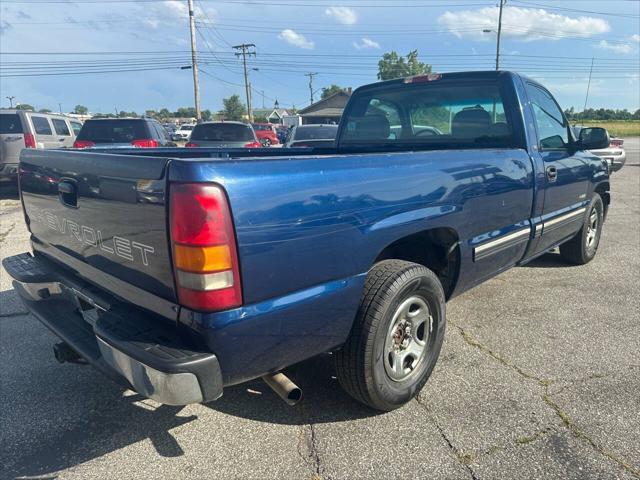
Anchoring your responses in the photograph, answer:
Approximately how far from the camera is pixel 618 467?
7.14 ft

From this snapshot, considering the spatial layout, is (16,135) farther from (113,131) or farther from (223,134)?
(223,134)

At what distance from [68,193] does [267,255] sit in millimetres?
A: 1266

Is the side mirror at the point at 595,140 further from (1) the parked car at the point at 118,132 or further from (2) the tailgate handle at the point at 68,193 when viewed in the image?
(1) the parked car at the point at 118,132

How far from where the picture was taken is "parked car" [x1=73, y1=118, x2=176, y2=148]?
34.2 ft

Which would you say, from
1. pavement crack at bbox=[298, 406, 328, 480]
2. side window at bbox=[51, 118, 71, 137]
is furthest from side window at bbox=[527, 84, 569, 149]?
side window at bbox=[51, 118, 71, 137]

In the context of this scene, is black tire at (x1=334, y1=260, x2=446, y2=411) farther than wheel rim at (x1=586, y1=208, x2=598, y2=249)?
No

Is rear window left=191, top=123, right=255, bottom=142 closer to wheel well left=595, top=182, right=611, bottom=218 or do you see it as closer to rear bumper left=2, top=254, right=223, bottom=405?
wheel well left=595, top=182, right=611, bottom=218

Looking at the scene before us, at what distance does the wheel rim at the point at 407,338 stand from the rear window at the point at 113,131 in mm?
9554

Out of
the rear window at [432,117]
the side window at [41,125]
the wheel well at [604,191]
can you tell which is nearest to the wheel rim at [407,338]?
the rear window at [432,117]

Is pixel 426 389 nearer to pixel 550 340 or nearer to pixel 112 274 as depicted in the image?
Result: pixel 550 340

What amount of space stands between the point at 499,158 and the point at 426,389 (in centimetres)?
163

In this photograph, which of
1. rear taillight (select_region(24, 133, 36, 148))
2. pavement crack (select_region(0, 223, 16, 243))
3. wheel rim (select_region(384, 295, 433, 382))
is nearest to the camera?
wheel rim (select_region(384, 295, 433, 382))

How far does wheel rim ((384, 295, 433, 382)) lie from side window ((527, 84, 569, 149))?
204 cm

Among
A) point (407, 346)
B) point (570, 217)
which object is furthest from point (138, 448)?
point (570, 217)
